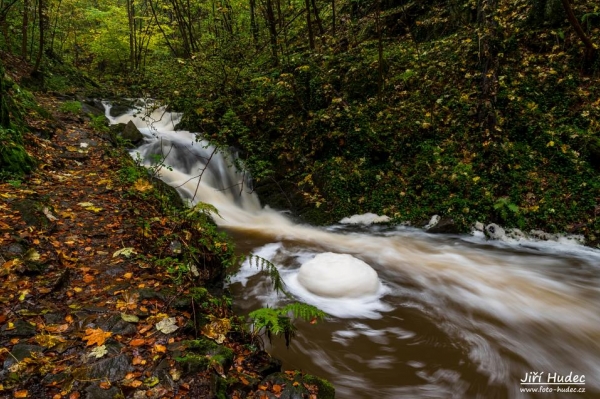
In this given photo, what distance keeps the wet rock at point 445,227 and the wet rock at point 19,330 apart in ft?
23.0

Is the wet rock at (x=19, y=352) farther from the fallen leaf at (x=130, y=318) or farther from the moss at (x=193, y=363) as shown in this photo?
the moss at (x=193, y=363)

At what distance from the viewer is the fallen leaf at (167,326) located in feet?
9.77

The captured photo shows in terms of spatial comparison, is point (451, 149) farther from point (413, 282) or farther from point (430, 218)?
point (413, 282)

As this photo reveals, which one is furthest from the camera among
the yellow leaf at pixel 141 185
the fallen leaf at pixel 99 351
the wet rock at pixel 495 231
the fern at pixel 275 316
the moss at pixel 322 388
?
→ the wet rock at pixel 495 231

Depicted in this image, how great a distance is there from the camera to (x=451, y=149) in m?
8.21

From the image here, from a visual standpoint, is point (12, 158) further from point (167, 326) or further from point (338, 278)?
point (338, 278)

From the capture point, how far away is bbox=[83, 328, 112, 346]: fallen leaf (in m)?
2.72

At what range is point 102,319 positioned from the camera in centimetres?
298

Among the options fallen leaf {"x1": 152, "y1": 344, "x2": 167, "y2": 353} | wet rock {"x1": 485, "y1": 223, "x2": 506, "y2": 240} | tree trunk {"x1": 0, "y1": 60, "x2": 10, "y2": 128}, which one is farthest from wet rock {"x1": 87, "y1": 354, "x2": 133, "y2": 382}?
wet rock {"x1": 485, "y1": 223, "x2": 506, "y2": 240}

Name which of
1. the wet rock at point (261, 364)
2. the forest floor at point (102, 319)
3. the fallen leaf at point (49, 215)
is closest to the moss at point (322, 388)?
the forest floor at point (102, 319)

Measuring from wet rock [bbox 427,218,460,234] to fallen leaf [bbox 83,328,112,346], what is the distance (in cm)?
657

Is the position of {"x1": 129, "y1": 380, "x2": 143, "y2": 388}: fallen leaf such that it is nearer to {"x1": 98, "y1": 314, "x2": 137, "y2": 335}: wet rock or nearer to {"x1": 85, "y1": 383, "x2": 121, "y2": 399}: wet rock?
{"x1": 85, "y1": 383, "x2": 121, "y2": 399}: wet rock

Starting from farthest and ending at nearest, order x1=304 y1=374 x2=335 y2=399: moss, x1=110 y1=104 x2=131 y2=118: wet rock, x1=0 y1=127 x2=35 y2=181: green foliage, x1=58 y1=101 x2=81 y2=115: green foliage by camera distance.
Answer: x1=110 y1=104 x2=131 y2=118: wet rock → x1=58 y1=101 x2=81 y2=115: green foliage → x1=0 y1=127 x2=35 y2=181: green foliage → x1=304 y1=374 x2=335 y2=399: moss

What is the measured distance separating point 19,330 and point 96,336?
551mm
